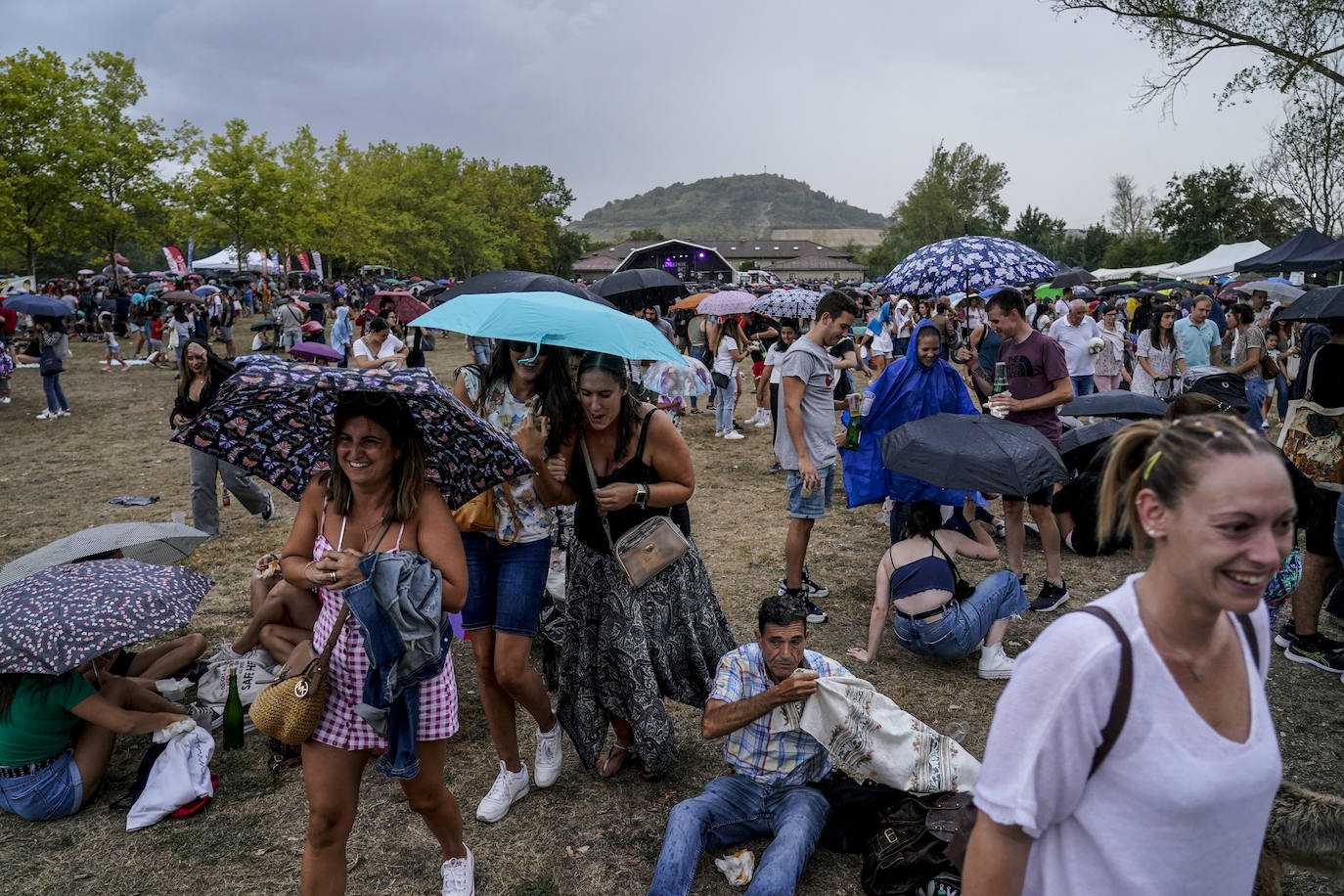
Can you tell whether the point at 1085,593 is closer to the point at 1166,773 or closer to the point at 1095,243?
the point at 1166,773

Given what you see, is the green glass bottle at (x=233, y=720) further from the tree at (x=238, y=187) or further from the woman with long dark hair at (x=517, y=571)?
the tree at (x=238, y=187)

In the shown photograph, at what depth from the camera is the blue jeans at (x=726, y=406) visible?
11930 millimetres

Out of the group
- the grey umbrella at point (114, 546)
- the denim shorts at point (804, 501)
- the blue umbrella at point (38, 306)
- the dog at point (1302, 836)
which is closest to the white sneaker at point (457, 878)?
the grey umbrella at point (114, 546)

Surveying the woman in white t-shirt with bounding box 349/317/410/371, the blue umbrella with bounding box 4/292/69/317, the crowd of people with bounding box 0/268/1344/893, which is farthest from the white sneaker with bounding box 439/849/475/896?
the blue umbrella with bounding box 4/292/69/317

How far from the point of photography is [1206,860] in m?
1.37

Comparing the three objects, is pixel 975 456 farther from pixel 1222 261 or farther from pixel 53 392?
pixel 1222 261

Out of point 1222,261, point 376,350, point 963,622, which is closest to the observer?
point 963,622

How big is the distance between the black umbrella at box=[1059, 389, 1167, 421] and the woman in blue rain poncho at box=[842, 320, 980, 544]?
820 mm

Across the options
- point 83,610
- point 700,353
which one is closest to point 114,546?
point 83,610

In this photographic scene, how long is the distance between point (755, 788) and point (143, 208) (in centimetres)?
2941

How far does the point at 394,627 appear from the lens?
2.32 metres

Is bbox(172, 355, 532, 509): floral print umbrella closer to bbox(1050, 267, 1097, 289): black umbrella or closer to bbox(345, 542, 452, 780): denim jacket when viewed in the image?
bbox(345, 542, 452, 780): denim jacket

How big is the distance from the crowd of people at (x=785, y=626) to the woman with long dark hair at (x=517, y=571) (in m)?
0.01

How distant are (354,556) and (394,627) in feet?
0.81
